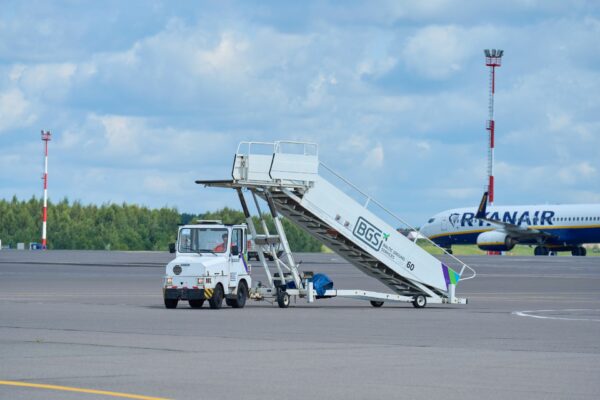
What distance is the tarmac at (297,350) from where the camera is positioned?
15000 millimetres

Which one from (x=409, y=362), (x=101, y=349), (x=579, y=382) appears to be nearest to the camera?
(x=579, y=382)

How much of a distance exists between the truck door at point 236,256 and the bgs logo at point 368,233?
3516mm

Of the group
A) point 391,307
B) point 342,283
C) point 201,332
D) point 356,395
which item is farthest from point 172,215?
point 356,395

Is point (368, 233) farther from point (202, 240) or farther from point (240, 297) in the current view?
point (202, 240)

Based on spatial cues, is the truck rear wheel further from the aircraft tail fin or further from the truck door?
the aircraft tail fin

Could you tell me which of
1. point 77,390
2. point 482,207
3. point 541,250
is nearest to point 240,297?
point 77,390

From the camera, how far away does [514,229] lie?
115312 millimetres

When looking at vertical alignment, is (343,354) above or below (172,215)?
below

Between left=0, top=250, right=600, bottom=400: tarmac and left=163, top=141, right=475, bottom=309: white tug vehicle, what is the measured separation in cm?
60

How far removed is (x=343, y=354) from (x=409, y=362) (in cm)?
151

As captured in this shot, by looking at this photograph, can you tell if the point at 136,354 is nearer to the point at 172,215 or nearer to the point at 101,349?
the point at 101,349

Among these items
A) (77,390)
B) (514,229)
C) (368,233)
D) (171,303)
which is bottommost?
(77,390)

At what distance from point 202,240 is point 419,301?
6.96 meters

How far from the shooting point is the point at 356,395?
1443cm
